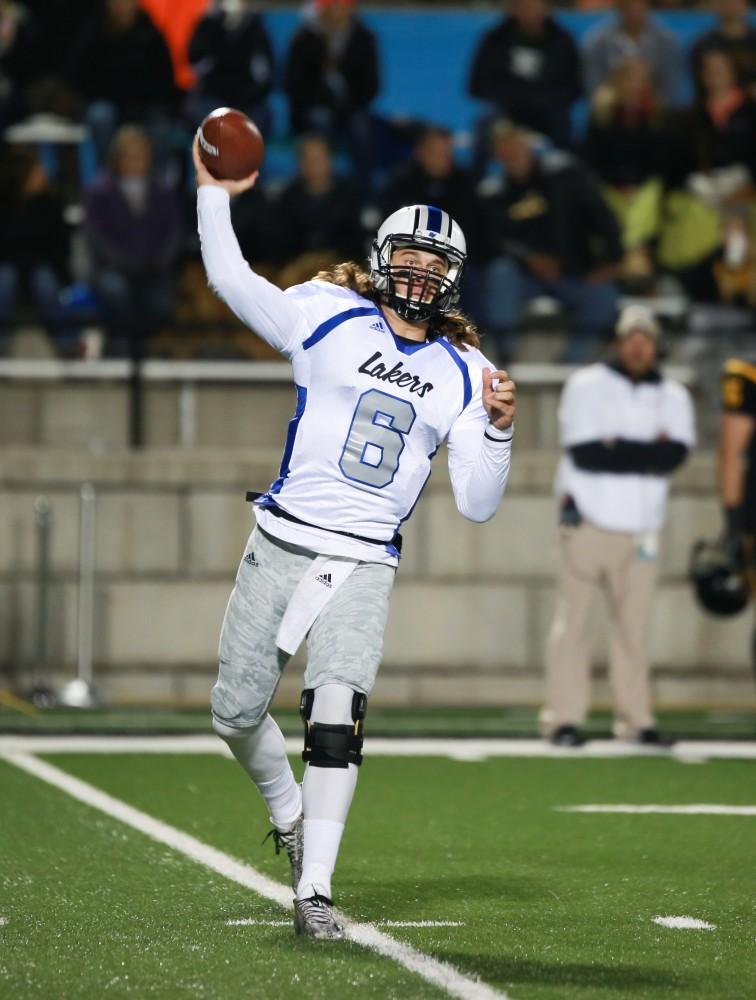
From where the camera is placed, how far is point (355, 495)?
5.84m

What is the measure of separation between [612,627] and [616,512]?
61 centimetres

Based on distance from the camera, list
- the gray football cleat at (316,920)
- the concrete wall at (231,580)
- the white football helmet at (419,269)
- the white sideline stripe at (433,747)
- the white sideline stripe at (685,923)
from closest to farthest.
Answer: the gray football cleat at (316,920) → the white sideline stripe at (685,923) → the white football helmet at (419,269) → the white sideline stripe at (433,747) → the concrete wall at (231,580)

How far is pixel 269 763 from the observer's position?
238 inches

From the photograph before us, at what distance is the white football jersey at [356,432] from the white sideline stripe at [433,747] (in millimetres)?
4394

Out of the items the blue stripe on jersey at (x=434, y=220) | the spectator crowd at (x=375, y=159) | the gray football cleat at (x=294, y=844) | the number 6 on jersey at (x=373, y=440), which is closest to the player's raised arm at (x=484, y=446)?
the number 6 on jersey at (x=373, y=440)

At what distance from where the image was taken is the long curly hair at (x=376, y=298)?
19.9 feet

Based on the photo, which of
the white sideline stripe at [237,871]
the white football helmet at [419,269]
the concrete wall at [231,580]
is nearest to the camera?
the white sideline stripe at [237,871]

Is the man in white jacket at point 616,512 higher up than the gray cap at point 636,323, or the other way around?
the gray cap at point 636,323

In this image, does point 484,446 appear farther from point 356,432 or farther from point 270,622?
point 270,622

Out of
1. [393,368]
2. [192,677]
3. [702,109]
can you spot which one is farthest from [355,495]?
[702,109]

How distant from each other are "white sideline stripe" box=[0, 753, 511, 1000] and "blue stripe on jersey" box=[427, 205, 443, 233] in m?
1.92

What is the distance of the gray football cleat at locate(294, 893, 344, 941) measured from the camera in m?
5.38

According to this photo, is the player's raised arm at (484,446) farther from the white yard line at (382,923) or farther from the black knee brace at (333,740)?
the white yard line at (382,923)

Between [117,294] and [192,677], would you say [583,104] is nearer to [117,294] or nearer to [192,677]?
[117,294]
